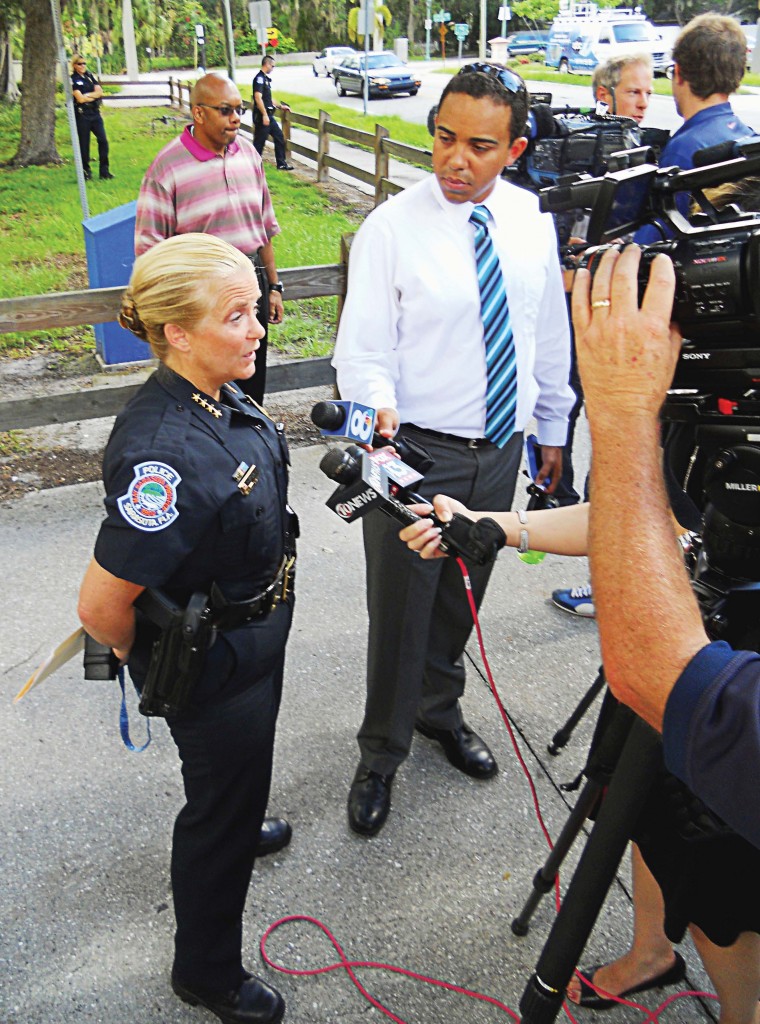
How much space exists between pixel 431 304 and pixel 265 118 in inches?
590

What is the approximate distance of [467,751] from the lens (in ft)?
9.84

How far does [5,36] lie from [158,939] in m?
28.2

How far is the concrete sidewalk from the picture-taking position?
2.28m

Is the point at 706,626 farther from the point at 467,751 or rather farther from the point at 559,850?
the point at 467,751

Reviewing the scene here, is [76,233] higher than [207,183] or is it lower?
lower

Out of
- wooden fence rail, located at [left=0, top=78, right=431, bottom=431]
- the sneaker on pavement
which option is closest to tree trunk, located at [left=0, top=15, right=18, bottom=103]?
wooden fence rail, located at [left=0, top=78, right=431, bottom=431]

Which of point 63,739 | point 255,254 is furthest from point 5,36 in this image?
point 63,739

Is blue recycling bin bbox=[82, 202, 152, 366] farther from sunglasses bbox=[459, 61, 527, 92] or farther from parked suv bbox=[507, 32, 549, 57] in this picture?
parked suv bbox=[507, 32, 549, 57]

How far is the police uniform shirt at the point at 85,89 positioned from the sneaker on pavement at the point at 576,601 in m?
13.5

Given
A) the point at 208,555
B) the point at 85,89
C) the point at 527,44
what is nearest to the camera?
the point at 208,555

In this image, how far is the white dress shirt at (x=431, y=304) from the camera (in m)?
2.52

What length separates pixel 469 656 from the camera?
142 inches

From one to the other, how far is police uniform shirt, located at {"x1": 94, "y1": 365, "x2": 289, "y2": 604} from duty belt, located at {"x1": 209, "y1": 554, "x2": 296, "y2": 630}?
0.02 metres

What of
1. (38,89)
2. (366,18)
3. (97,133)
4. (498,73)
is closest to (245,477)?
(498,73)
